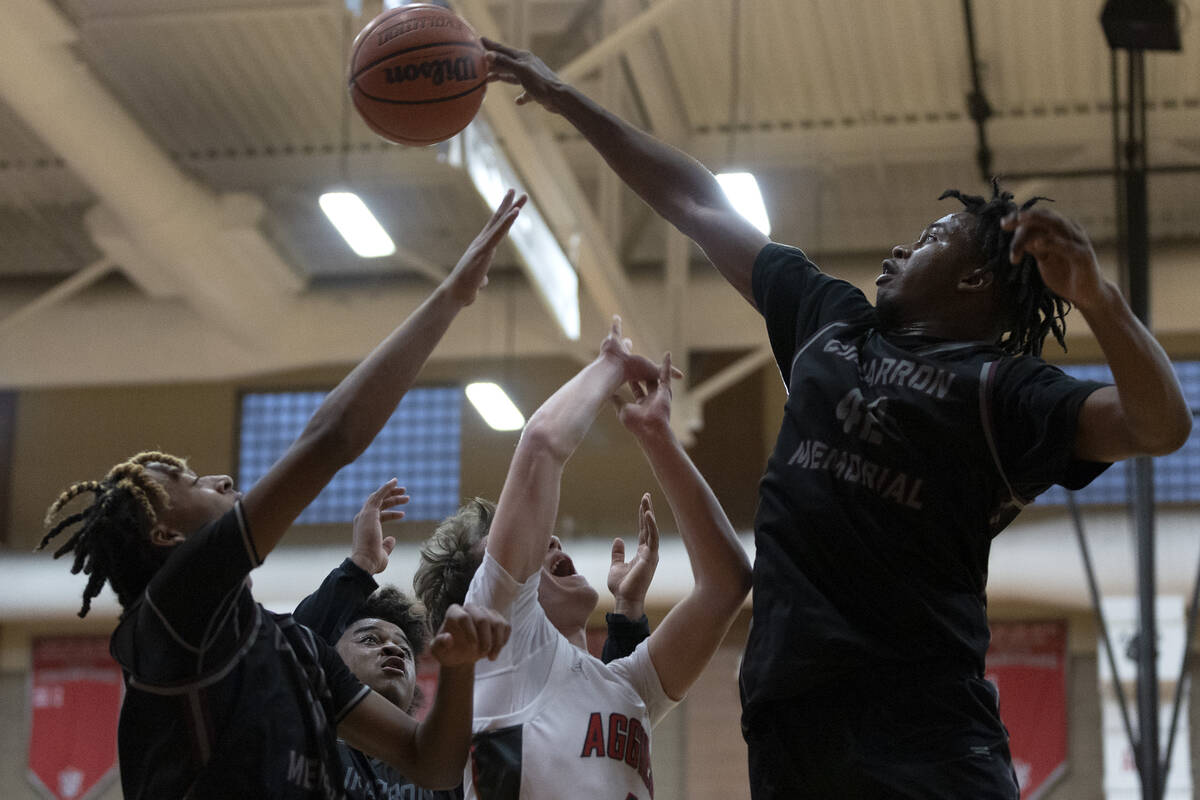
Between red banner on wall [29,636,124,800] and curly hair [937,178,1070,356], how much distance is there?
14460 mm

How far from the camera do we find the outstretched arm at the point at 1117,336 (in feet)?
8.30

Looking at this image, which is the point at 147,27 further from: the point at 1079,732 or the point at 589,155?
the point at 1079,732

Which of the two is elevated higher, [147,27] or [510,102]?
[147,27]

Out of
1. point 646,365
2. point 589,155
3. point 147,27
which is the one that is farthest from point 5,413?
point 646,365

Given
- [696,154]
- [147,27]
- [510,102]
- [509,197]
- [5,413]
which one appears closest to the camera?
[509,197]

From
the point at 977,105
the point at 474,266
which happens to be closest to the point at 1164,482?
the point at 977,105

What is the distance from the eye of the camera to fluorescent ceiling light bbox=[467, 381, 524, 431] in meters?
12.4

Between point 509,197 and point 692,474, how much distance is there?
0.83 meters

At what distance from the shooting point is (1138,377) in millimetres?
2533

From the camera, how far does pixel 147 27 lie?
12.3 metres

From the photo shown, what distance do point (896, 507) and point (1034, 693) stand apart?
43.0 ft

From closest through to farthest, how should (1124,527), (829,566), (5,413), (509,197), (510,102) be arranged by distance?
1. (829,566)
2. (509,197)
3. (510,102)
4. (1124,527)
5. (5,413)

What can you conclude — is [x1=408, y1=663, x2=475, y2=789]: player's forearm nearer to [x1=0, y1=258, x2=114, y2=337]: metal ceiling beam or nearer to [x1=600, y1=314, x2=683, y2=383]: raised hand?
[x1=600, y1=314, x2=683, y2=383]: raised hand

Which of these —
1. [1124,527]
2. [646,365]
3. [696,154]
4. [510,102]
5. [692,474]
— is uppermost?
[696,154]
